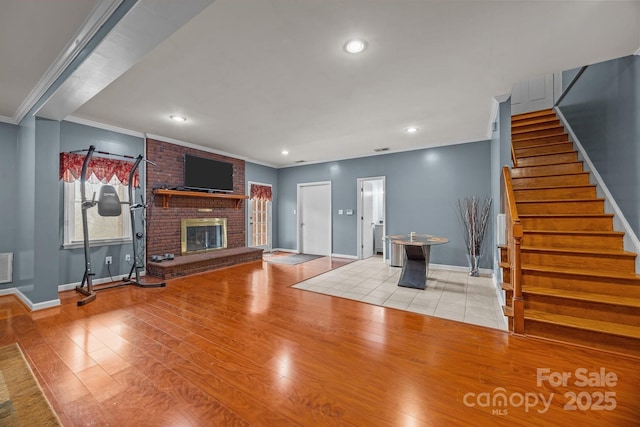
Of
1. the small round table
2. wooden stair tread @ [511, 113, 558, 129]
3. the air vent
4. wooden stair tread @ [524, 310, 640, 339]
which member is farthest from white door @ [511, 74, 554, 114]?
the air vent

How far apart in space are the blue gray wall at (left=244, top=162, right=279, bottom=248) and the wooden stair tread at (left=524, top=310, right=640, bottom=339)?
581 centimetres

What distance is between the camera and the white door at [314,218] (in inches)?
271

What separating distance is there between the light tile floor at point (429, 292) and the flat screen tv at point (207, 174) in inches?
118

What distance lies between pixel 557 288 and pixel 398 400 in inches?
83.0

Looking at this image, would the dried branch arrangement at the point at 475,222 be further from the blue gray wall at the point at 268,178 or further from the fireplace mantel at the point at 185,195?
the blue gray wall at the point at 268,178

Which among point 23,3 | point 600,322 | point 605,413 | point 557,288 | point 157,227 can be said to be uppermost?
point 23,3

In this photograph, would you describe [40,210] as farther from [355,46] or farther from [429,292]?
[429,292]

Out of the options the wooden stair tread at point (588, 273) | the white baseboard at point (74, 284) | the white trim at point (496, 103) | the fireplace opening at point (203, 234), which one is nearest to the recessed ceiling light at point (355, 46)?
the white trim at point (496, 103)

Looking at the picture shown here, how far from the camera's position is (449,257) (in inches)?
202

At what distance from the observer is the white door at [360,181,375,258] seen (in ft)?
20.9

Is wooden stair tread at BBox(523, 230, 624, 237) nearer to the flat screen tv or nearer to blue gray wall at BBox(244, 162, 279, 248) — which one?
the flat screen tv

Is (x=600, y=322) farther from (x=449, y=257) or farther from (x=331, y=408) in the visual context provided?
(x=449, y=257)

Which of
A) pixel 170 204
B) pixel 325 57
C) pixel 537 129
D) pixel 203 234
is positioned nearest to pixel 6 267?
pixel 170 204

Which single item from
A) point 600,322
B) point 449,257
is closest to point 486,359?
point 600,322
